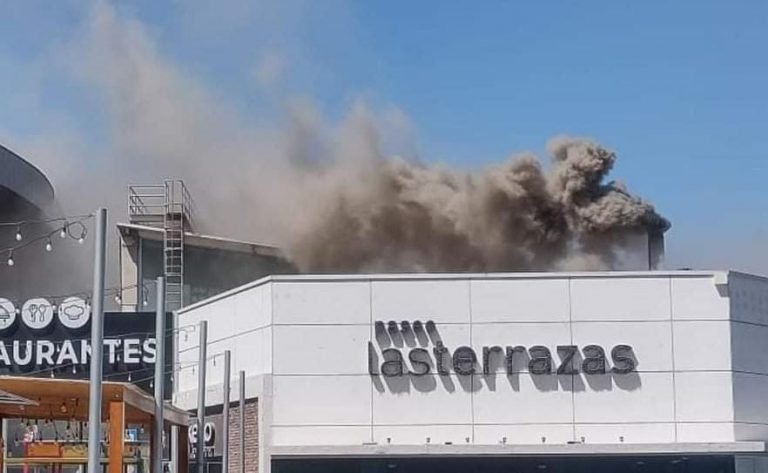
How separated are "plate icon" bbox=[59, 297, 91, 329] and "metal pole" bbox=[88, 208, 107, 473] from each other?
24.6m

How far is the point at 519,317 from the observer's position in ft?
101

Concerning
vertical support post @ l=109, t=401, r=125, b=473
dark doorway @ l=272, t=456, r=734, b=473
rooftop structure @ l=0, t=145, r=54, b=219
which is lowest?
dark doorway @ l=272, t=456, r=734, b=473

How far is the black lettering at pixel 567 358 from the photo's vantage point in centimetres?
3056

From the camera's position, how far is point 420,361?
1216 inches

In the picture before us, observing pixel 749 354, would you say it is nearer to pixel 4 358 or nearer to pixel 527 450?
pixel 527 450

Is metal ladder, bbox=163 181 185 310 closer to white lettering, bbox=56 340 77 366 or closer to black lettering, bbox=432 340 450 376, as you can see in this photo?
white lettering, bbox=56 340 77 366

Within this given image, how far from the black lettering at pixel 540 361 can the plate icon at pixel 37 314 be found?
15.2 meters

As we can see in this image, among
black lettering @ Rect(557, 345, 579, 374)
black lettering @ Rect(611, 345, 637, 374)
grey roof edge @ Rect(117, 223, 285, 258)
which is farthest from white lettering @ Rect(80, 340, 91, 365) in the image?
black lettering @ Rect(611, 345, 637, 374)

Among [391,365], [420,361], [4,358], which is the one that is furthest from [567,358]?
[4,358]

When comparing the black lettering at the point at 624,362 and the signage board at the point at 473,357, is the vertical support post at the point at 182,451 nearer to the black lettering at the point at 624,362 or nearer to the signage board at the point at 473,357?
the signage board at the point at 473,357

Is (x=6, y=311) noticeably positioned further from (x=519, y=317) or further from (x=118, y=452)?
(x=118, y=452)

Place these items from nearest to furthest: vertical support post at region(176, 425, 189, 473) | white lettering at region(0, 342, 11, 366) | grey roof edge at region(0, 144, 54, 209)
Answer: vertical support post at region(176, 425, 189, 473), white lettering at region(0, 342, 11, 366), grey roof edge at region(0, 144, 54, 209)

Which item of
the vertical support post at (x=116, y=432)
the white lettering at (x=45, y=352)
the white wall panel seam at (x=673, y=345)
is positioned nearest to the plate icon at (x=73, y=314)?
the white lettering at (x=45, y=352)

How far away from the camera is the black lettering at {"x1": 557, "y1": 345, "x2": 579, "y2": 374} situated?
30562mm
